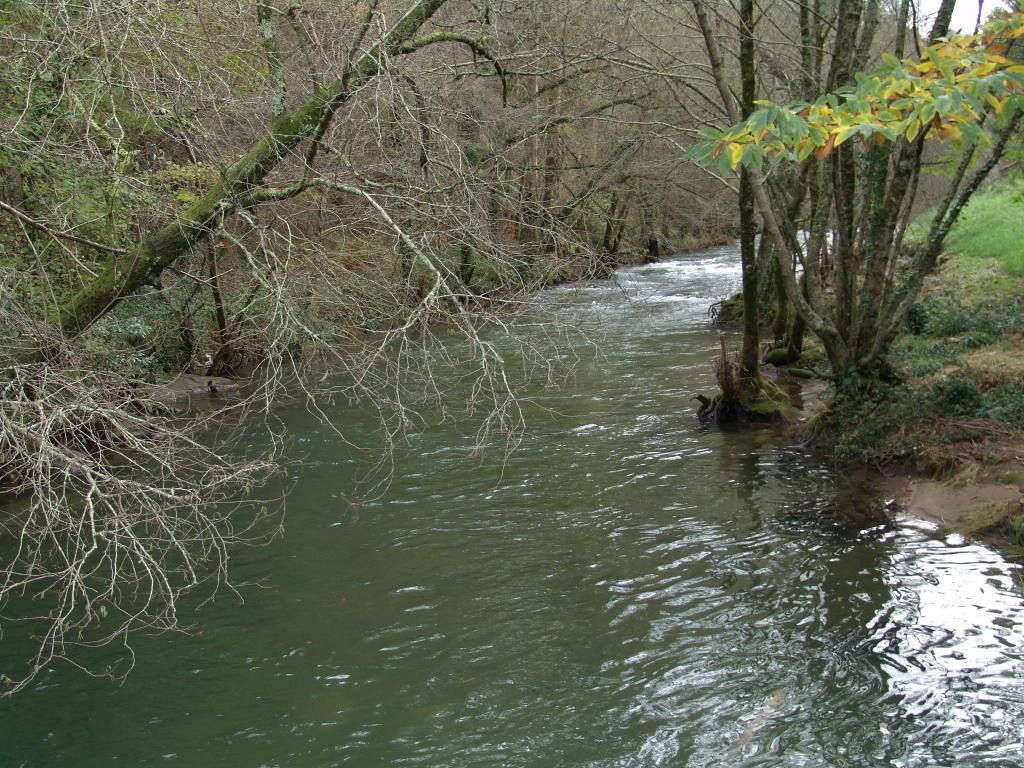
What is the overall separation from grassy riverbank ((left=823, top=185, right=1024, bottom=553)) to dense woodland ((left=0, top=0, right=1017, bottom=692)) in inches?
33.8

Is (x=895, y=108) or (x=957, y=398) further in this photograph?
(x=957, y=398)

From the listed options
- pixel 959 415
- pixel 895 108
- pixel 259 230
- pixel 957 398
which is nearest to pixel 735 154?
pixel 895 108

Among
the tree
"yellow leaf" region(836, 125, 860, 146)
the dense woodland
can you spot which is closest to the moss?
the tree

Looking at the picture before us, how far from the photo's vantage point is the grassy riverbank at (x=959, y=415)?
28.8 feet

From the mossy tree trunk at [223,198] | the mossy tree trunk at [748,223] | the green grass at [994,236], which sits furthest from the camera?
the green grass at [994,236]

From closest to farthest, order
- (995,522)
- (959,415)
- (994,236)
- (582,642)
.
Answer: (582,642)
(995,522)
(959,415)
(994,236)

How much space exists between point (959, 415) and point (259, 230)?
26.6 ft

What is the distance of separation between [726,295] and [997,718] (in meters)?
20.4

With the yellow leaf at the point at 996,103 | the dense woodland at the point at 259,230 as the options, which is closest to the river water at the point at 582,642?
the dense woodland at the point at 259,230

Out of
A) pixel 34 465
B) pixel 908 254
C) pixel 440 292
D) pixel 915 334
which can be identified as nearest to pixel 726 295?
pixel 908 254

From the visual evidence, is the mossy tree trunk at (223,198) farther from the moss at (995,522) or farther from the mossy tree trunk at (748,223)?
the moss at (995,522)

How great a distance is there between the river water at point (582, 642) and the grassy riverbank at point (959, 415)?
56cm

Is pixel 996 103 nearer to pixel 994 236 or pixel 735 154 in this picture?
pixel 735 154

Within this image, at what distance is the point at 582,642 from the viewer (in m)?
6.91
